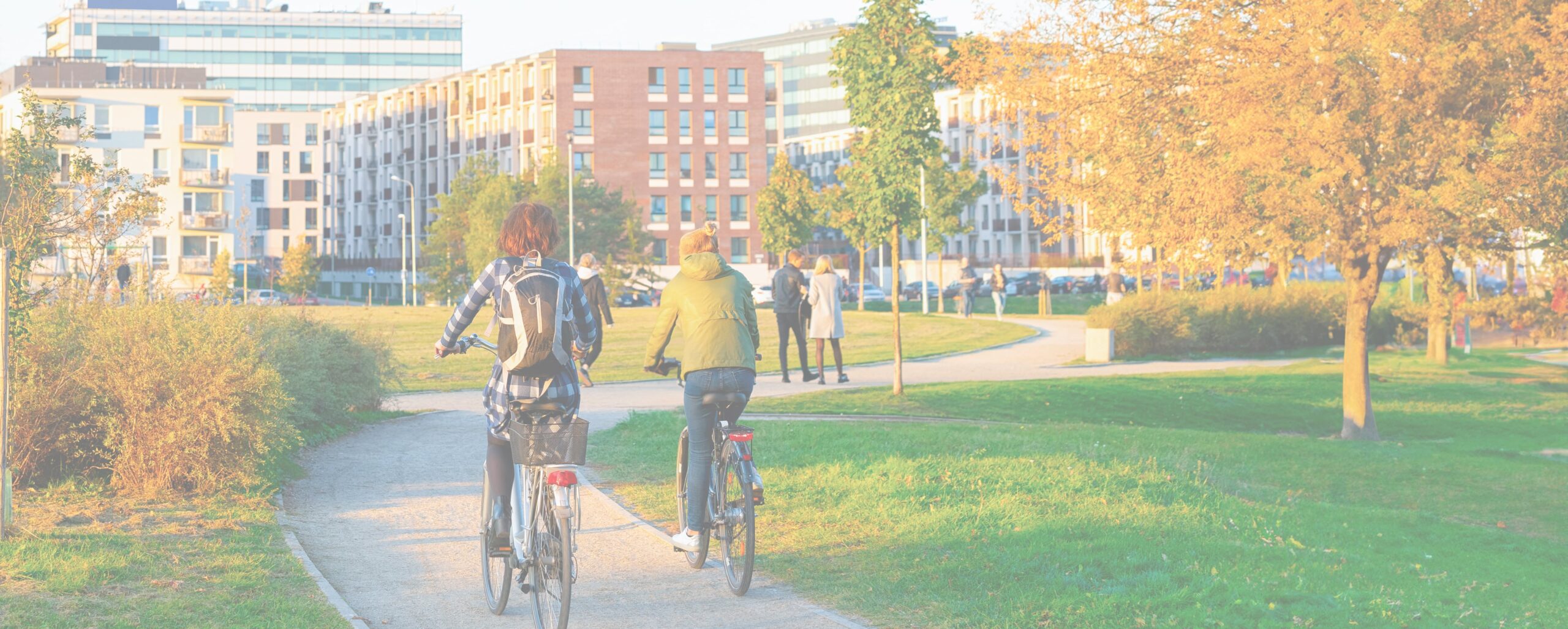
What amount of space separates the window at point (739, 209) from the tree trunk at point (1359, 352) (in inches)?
3399

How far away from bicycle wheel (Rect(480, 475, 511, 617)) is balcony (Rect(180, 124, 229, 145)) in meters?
111

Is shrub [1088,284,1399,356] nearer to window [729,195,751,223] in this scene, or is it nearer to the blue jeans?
the blue jeans

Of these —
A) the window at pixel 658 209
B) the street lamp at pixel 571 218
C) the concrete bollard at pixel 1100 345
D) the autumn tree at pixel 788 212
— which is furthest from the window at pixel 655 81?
the concrete bollard at pixel 1100 345

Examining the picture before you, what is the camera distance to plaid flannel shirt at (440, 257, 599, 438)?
7.02m

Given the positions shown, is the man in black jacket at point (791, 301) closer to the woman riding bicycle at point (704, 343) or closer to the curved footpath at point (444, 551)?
the curved footpath at point (444, 551)

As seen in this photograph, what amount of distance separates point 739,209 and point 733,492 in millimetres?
99594

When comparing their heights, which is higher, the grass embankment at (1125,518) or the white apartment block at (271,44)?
the white apartment block at (271,44)

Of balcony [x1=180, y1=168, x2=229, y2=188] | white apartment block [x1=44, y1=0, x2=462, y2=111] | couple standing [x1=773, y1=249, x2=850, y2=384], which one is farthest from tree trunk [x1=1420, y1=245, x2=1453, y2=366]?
white apartment block [x1=44, y1=0, x2=462, y2=111]

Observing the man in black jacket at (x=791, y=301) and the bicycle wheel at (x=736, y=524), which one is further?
the man in black jacket at (x=791, y=301)

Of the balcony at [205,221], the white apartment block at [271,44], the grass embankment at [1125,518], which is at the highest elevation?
the white apartment block at [271,44]

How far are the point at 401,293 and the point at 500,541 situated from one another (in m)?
107

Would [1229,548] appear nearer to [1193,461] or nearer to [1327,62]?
[1193,461]

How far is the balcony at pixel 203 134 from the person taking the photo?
110500 mm

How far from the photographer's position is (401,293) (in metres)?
112
